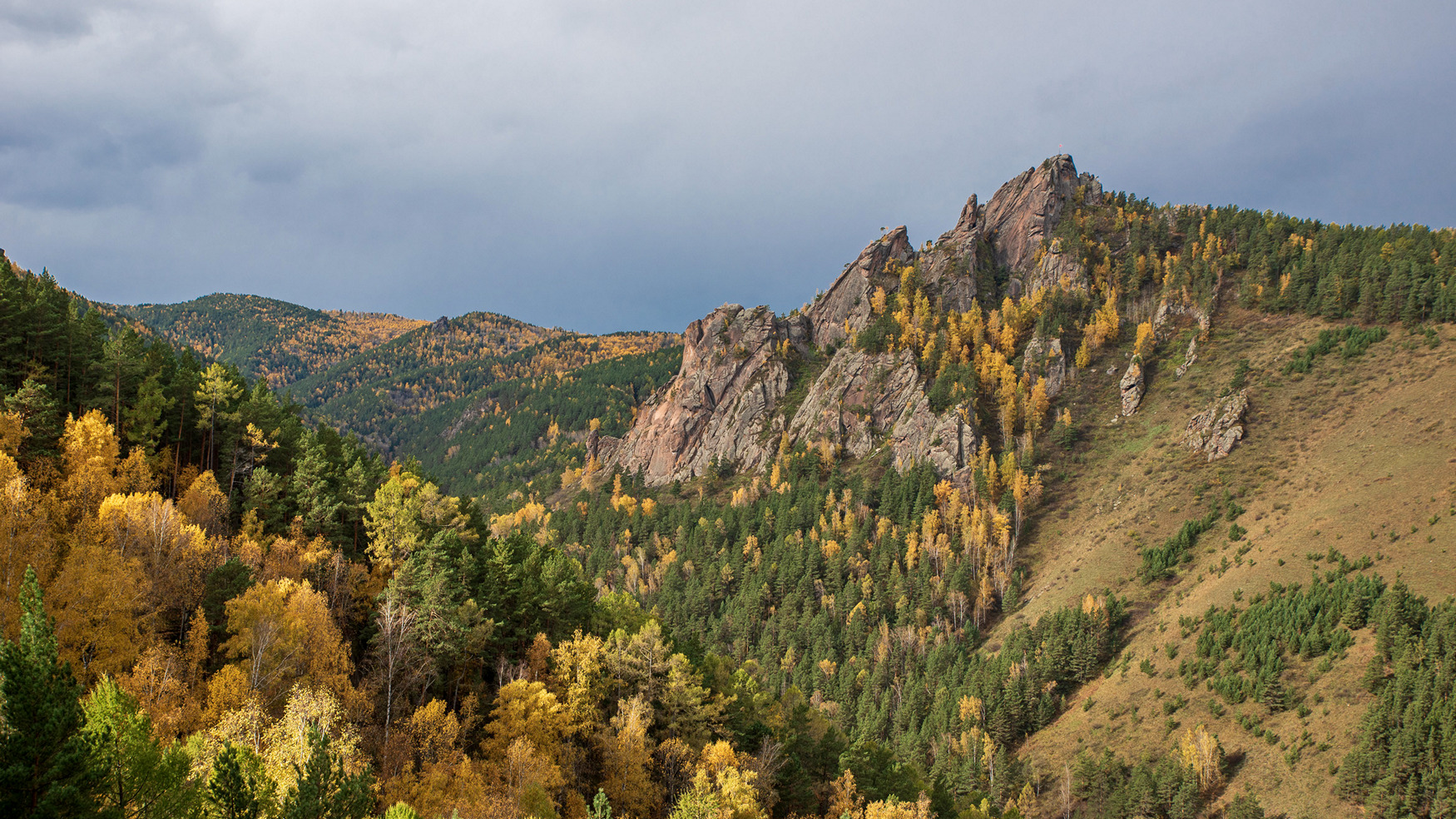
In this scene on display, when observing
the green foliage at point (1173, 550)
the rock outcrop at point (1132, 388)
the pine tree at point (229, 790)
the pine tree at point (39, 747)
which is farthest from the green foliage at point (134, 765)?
the rock outcrop at point (1132, 388)

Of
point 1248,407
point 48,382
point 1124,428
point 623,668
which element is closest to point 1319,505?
point 1248,407

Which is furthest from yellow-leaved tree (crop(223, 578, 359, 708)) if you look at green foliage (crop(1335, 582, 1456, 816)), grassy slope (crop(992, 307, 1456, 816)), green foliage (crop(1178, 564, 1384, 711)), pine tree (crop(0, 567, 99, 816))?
green foliage (crop(1178, 564, 1384, 711))

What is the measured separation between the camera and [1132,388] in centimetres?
17462

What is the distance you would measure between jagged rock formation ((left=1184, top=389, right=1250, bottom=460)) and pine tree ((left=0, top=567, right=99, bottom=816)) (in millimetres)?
169137

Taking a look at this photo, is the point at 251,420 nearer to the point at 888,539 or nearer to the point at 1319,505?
the point at 888,539

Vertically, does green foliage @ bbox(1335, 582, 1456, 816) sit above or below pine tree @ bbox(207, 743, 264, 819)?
below

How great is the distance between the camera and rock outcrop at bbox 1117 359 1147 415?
567 ft

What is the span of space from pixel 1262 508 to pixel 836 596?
3136 inches

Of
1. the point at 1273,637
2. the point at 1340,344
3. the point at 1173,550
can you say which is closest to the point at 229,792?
the point at 1273,637

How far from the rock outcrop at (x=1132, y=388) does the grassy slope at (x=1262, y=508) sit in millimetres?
2616

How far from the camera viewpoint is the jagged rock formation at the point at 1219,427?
469 ft

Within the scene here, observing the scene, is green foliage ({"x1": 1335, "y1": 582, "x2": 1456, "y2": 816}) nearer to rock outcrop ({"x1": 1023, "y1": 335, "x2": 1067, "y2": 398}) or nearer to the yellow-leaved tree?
the yellow-leaved tree

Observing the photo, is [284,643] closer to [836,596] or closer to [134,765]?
[134,765]

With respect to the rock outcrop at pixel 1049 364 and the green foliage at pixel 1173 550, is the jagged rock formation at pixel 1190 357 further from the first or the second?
the green foliage at pixel 1173 550
